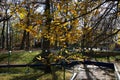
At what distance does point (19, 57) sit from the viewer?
33.2 m

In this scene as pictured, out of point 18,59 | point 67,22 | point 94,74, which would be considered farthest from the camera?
point 18,59

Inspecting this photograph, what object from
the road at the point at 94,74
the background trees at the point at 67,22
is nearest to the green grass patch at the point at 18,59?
the road at the point at 94,74

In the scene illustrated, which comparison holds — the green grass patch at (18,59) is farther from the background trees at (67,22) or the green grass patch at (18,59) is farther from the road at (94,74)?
the background trees at (67,22)

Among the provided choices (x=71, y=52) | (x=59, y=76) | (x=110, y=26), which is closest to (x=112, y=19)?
(x=110, y=26)

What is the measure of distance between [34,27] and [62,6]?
742 millimetres

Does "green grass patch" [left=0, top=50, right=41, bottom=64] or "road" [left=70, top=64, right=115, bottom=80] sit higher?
"green grass patch" [left=0, top=50, right=41, bottom=64]

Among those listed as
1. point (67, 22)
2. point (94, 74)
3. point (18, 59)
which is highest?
point (67, 22)

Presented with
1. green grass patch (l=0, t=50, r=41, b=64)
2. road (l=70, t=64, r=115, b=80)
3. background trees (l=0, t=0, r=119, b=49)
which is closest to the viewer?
background trees (l=0, t=0, r=119, b=49)

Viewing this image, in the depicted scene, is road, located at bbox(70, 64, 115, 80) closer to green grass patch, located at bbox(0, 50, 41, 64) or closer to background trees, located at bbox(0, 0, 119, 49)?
A: green grass patch, located at bbox(0, 50, 41, 64)

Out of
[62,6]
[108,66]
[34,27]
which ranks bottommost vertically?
[108,66]

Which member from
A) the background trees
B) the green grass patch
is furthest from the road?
the background trees

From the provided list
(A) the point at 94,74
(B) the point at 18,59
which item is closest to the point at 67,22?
(A) the point at 94,74

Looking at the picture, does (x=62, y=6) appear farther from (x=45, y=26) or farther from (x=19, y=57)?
(x=19, y=57)

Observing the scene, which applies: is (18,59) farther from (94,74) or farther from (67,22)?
(67,22)
